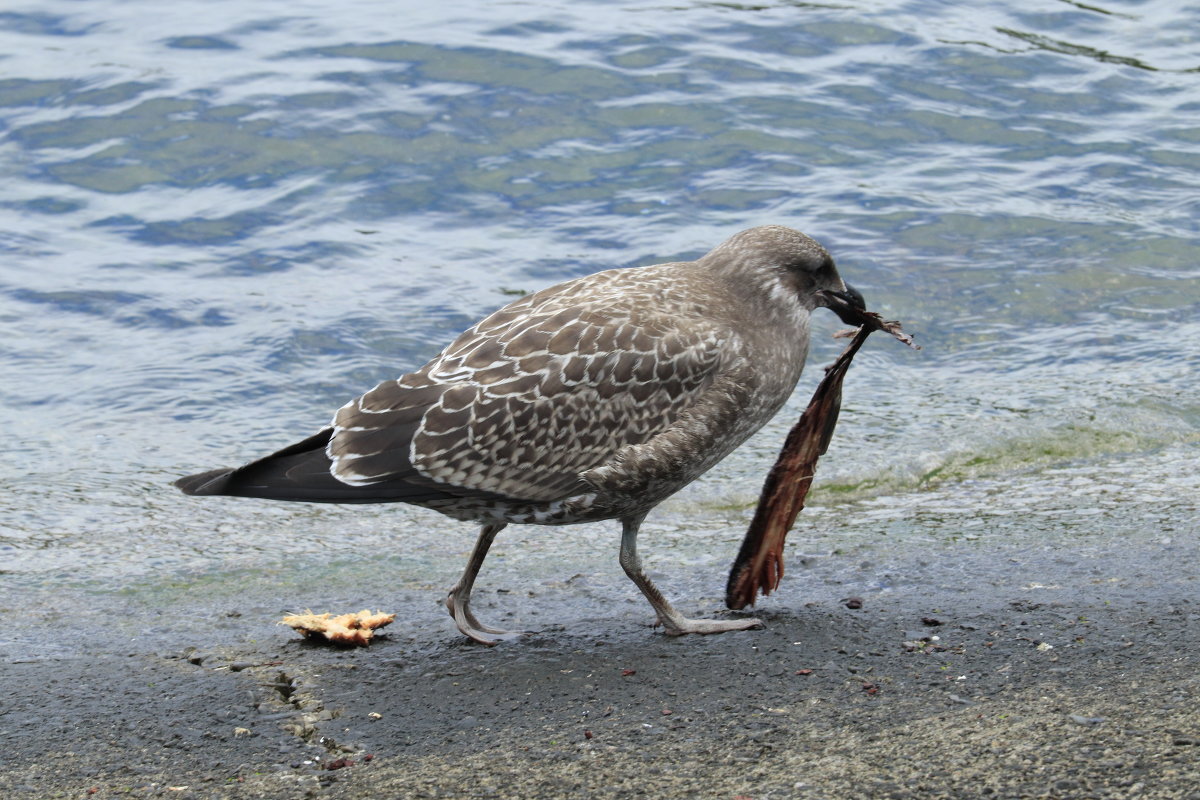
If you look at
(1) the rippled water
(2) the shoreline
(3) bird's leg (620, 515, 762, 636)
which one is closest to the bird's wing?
(3) bird's leg (620, 515, 762, 636)

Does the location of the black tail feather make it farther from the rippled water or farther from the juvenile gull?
the rippled water

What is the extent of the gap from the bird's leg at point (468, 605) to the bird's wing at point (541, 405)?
0.42 metres

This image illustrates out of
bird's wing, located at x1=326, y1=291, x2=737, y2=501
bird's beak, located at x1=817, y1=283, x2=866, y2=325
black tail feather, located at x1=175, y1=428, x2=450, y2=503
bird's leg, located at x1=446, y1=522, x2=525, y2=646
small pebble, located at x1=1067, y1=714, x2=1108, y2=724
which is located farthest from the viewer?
bird's beak, located at x1=817, y1=283, x2=866, y2=325

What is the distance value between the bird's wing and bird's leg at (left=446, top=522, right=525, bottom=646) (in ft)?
1.36

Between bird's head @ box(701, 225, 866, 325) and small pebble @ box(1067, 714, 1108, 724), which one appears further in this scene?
bird's head @ box(701, 225, 866, 325)

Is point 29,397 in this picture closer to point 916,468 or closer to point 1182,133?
point 916,468

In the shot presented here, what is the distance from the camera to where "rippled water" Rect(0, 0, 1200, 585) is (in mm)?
6863

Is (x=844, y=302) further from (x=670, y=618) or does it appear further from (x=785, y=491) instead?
(x=670, y=618)

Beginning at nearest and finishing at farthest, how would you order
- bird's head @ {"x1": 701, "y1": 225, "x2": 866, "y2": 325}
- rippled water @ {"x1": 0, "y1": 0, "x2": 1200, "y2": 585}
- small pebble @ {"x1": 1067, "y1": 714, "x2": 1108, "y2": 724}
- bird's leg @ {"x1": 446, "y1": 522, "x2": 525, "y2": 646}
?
small pebble @ {"x1": 1067, "y1": 714, "x2": 1108, "y2": 724}
bird's leg @ {"x1": 446, "y1": 522, "x2": 525, "y2": 646}
bird's head @ {"x1": 701, "y1": 225, "x2": 866, "y2": 325}
rippled water @ {"x1": 0, "y1": 0, "x2": 1200, "y2": 585}

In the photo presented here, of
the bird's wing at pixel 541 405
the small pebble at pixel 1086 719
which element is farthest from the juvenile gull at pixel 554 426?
the small pebble at pixel 1086 719

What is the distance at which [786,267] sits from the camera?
543 cm

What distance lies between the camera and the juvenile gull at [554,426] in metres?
4.91

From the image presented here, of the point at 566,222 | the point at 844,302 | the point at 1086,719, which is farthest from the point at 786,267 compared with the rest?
the point at 566,222

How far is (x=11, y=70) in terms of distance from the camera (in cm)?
1304
